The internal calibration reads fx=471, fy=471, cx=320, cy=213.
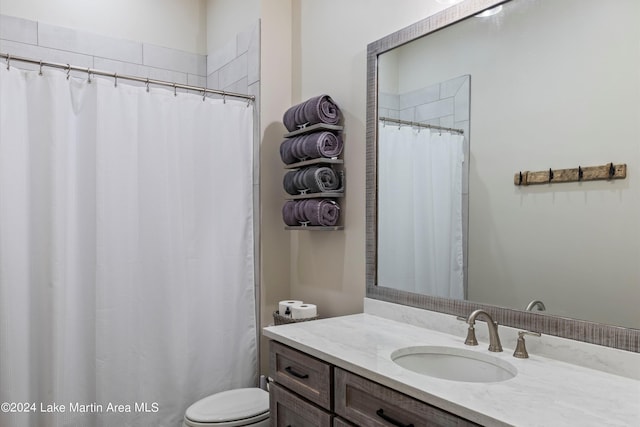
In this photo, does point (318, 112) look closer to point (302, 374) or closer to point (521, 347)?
point (302, 374)

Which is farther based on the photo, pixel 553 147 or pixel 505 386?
pixel 553 147

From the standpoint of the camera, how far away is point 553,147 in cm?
146

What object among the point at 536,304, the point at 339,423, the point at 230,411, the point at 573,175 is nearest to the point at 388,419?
the point at 339,423

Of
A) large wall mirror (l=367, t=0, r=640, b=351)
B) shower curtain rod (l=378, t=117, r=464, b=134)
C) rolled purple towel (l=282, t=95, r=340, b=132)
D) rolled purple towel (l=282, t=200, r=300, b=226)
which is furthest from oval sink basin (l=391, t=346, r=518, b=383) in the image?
rolled purple towel (l=282, t=95, r=340, b=132)

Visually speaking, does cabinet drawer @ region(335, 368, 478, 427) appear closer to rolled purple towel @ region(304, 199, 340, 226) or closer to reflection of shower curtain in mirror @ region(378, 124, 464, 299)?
reflection of shower curtain in mirror @ region(378, 124, 464, 299)

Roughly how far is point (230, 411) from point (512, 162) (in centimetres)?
155

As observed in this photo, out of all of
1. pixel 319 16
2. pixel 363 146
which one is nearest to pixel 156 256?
pixel 363 146

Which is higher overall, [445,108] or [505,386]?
[445,108]

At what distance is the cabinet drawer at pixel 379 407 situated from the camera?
1.15 metres

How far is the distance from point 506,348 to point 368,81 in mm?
1252

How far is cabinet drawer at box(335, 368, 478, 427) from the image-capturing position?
3.79 feet

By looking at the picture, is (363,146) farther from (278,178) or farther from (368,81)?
(278,178)

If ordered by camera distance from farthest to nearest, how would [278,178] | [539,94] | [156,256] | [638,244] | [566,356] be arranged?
[278,178] < [156,256] < [539,94] < [566,356] < [638,244]

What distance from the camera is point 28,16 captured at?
2719mm
